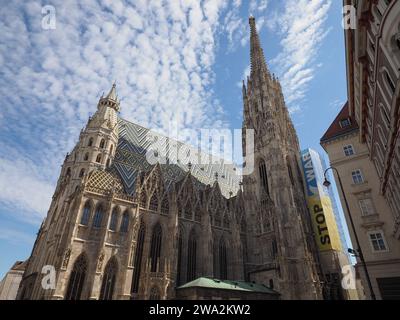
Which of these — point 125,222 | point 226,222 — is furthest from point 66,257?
point 226,222

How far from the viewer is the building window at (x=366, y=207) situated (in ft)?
67.9

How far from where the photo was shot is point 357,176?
74.1ft

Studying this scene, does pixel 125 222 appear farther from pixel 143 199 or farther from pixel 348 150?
pixel 348 150

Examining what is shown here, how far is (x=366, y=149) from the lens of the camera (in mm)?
23125

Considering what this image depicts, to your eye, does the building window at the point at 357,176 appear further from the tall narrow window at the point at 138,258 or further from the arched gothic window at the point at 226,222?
the tall narrow window at the point at 138,258

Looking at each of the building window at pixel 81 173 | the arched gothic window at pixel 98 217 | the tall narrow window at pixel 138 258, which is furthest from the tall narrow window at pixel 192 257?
the building window at pixel 81 173

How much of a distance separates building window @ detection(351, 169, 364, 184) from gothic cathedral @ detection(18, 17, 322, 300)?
13654 millimetres

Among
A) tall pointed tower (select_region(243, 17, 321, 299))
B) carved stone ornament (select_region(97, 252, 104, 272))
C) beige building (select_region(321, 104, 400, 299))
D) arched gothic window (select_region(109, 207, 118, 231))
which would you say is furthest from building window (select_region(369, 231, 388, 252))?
arched gothic window (select_region(109, 207, 118, 231))

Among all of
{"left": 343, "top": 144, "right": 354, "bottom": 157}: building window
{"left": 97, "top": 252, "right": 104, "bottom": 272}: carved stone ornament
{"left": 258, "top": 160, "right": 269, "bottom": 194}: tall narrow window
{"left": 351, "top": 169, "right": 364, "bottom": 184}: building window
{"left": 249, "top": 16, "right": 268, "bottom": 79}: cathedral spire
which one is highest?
{"left": 249, "top": 16, "right": 268, "bottom": 79}: cathedral spire

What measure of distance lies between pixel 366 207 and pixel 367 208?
12 cm

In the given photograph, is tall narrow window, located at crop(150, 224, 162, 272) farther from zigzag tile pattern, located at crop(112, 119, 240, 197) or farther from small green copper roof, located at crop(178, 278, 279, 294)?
zigzag tile pattern, located at crop(112, 119, 240, 197)

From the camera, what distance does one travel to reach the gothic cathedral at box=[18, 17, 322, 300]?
2470 centimetres

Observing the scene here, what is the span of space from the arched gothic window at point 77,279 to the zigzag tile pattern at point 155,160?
9.39m
